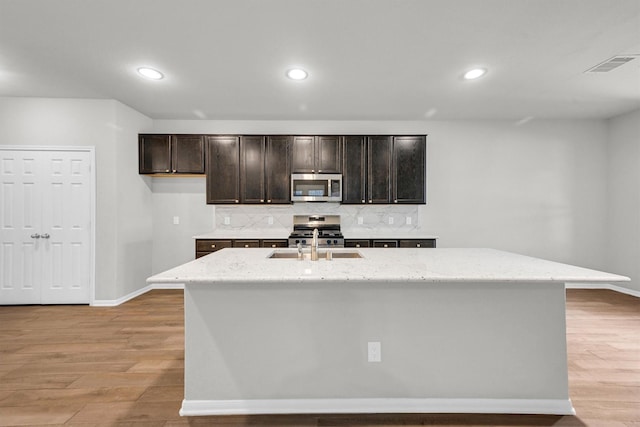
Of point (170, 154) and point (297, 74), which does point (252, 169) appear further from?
point (297, 74)

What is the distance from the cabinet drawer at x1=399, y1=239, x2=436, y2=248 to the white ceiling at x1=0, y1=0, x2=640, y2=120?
1936mm

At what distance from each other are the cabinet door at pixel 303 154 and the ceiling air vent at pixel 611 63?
11.1 feet

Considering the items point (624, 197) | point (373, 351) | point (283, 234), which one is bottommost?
point (373, 351)

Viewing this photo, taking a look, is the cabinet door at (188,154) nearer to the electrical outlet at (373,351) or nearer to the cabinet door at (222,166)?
the cabinet door at (222,166)

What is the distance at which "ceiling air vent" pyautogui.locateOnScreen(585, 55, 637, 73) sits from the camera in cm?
299

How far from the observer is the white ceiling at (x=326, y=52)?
7.45 ft

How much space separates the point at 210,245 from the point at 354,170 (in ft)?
→ 8.01

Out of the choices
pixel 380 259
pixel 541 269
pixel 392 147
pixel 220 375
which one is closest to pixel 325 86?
pixel 392 147

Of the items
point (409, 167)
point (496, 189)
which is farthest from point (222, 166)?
point (496, 189)

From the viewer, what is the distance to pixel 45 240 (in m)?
4.14

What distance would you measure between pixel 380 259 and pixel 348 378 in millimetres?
854

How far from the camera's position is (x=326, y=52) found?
285 centimetres

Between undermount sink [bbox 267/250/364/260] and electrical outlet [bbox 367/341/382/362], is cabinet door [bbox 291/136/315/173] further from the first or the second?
electrical outlet [bbox 367/341/382/362]

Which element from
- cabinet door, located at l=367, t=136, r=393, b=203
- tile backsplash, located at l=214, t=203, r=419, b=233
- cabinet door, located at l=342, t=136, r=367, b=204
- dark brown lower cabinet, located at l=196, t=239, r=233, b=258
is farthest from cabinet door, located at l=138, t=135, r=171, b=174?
cabinet door, located at l=367, t=136, r=393, b=203
